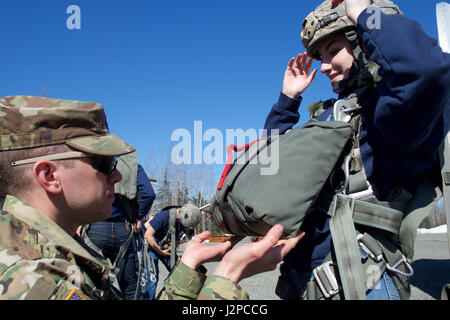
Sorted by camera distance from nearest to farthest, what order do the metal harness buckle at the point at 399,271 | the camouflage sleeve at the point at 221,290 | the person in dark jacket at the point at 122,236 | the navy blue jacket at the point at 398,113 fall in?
the camouflage sleeve at the point at 221,290, the navy blue jacket at the point at 398,113, the metal harness buckle at the point at 399,271, the person in dark jacket at the point at 122,236

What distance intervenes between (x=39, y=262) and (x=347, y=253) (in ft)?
4.73

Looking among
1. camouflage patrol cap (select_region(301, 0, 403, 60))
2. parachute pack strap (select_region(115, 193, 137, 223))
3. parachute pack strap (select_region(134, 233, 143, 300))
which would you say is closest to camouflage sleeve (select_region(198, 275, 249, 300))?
camouflage patrol cap (select_region(301, 0, 403, 60))

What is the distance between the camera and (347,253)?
6.02ft

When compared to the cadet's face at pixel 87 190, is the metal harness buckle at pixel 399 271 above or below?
below

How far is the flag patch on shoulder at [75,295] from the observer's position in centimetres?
124

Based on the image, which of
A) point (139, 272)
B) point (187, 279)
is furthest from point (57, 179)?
point (139, 272)

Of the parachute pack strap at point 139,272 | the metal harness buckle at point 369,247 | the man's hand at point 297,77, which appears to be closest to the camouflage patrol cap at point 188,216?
the parachute pack strap at point 139,272

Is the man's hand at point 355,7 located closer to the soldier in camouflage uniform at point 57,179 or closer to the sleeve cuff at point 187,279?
the soldier in camouflage uniform at point 57,179

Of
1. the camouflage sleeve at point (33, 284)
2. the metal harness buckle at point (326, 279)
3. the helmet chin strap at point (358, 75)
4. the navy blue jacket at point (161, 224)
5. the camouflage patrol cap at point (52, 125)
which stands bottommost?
the navy blue jacket at point (161, 224)

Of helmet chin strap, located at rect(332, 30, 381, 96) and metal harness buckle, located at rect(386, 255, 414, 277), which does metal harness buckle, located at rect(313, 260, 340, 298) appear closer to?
metal harness buckle, located at rect(386, 255, 414, 277)

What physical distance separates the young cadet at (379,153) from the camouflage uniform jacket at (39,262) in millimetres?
1180

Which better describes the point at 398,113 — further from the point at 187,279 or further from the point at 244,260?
the point at 187,279

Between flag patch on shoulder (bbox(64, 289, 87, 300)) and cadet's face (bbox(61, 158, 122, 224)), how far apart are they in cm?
61

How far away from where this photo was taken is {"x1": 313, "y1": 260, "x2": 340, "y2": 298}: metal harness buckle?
1.88 m
